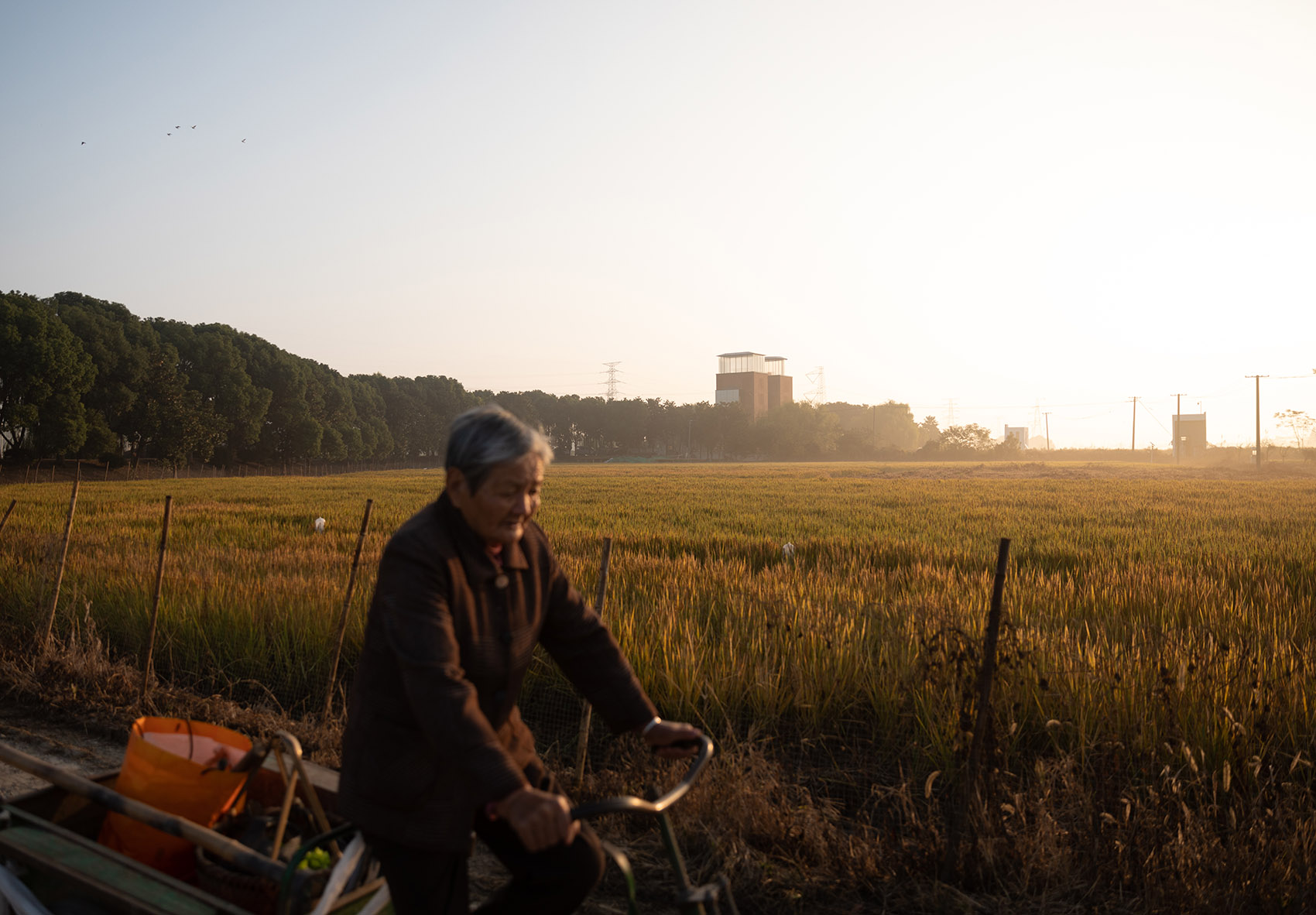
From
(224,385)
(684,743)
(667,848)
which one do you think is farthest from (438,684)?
(224,385)

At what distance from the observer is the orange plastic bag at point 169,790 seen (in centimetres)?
269

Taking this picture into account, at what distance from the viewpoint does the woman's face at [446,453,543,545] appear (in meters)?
2.00

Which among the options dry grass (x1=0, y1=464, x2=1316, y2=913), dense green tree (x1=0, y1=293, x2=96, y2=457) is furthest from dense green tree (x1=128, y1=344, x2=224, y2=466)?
dry grass (x1=0, y1=464, x2=1316, y2=913)

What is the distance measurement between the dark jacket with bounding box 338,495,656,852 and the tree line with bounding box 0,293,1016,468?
224cm

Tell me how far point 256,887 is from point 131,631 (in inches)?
213

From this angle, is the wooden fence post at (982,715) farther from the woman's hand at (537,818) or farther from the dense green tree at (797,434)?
the dense green tree at (797,434)

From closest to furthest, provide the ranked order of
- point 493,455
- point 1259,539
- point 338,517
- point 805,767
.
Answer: point 493,455, point 805,767, point 1259,539, point 338,517

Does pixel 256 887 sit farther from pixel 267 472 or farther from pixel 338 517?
pixel 267 472

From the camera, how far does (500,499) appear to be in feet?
6.57

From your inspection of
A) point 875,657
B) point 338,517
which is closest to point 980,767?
point 875,657

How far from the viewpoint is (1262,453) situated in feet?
236

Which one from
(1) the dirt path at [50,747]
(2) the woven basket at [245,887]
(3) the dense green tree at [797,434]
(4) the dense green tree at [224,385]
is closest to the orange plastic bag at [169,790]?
(2) the woven basket at [245,887]

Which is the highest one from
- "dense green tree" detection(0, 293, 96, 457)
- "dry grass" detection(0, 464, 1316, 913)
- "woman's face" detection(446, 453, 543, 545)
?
"dense green tree" detection(0, 293, 96, 457)

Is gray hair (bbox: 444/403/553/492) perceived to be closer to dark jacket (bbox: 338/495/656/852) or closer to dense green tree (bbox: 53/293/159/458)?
dark jacket (bbox: 338/495/656/852)
